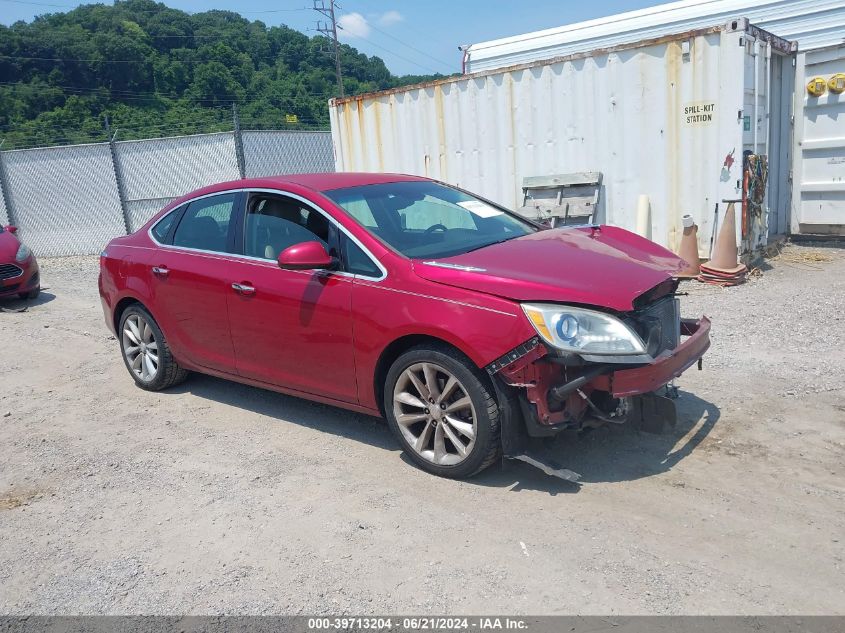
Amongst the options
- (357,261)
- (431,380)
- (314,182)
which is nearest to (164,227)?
(314,182)

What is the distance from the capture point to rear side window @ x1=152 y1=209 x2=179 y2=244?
5809mm

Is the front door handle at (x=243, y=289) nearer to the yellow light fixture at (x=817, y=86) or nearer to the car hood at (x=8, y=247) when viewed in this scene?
the car hood at (x=8, y=247)

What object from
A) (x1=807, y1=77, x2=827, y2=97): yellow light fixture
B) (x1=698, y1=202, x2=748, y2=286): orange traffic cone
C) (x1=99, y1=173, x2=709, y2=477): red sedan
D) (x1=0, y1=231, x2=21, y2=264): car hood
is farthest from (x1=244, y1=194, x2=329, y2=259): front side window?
(x1=807, y1=77, x2=827, y2=97): yellow light fixture

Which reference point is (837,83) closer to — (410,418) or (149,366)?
→ (410,418)

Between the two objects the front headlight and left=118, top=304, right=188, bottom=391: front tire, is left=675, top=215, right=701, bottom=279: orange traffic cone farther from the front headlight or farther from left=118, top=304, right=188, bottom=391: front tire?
left=118, top=304, right=188, bottom=391: front tire

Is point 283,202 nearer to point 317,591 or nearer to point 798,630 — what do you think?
point 317,591

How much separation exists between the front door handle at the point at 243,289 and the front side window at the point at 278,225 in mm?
224

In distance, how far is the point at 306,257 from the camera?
4.33 metres

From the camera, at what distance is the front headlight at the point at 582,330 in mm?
3637

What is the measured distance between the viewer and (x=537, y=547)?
3.40 m

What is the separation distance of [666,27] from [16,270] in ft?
37.9

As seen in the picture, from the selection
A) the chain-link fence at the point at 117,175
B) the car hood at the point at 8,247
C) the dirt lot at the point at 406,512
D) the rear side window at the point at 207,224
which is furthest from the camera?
the chain-link fence at the point at 117,175

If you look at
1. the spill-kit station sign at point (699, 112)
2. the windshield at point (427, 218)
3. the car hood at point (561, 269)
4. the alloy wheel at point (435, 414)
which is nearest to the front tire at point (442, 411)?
the alloy wheel at point (435, 414)

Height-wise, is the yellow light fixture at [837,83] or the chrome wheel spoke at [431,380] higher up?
the yellow light fixture at [837,83]
